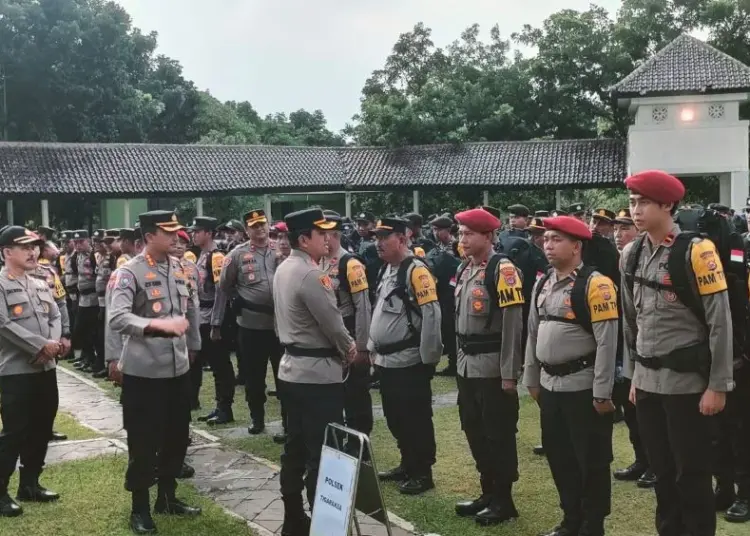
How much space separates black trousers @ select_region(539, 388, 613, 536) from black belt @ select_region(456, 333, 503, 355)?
67 cm

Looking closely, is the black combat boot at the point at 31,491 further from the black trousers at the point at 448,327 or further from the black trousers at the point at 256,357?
the black trousers at the point at 448,327

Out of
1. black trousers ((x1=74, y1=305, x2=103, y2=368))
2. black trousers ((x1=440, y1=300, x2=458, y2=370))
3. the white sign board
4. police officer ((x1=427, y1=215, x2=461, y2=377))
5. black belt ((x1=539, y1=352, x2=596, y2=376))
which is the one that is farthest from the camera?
black trousers ((x1=74, y1=305, x2=103, y2=368))

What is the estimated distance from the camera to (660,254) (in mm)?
4258

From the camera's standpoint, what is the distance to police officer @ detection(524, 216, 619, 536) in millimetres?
4551

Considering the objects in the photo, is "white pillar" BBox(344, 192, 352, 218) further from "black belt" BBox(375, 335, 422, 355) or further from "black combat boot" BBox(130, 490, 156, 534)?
"black combat boot" BBox(130, 490, 156, 534)

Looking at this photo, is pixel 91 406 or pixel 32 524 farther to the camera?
pixel 91 406

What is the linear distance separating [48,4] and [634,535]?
4297 cm

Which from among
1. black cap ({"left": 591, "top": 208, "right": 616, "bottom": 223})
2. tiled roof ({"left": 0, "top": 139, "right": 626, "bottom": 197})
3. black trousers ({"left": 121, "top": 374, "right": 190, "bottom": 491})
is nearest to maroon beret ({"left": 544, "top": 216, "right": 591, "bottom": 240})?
black trousers ({"left": 121, "top": 374, "right": 190, "bottom": 491})

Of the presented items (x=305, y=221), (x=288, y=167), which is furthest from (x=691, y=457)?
(x=288, y=167)

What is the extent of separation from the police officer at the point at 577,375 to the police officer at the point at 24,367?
12.1 ft

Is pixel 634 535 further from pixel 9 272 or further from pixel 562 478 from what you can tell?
pixel 9 272

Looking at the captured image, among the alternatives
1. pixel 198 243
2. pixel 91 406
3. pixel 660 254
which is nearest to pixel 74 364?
pixel 91 406

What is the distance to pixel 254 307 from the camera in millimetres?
7859

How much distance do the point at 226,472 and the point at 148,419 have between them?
155 cm
